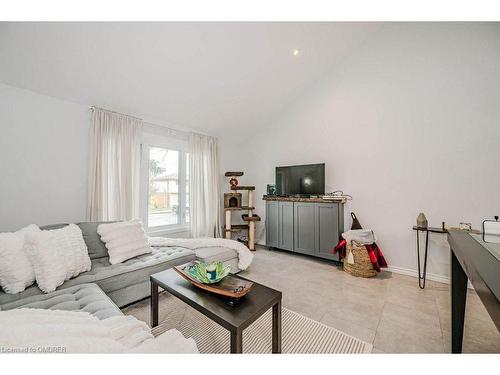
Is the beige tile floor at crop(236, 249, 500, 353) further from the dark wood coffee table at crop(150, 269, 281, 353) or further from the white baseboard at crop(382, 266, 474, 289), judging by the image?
the dark wood coffee table at crop(150, 269, 281, 353)

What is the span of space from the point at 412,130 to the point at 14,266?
433 centimetres

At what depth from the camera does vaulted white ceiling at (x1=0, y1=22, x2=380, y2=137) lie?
199 cm

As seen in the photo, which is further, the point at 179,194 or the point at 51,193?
the point at 179,194

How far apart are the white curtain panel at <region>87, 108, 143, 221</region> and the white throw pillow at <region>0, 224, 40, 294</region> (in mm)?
1126

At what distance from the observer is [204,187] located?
13.0 ft

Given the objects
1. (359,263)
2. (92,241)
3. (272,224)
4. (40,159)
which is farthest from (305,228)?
(40,159)

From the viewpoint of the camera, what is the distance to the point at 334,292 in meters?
2.29

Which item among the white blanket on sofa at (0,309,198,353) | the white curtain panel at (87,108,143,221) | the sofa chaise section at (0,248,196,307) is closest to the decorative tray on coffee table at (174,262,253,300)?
the white blanket on sofa at (0,309,198,353)

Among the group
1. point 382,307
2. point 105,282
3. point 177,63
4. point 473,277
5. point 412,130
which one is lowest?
point 382,307

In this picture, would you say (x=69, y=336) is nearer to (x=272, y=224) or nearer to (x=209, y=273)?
(x=209, y=273)

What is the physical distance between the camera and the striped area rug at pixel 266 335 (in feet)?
4.75

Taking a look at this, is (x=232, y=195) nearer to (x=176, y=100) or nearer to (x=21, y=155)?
(x=176, y=100)
